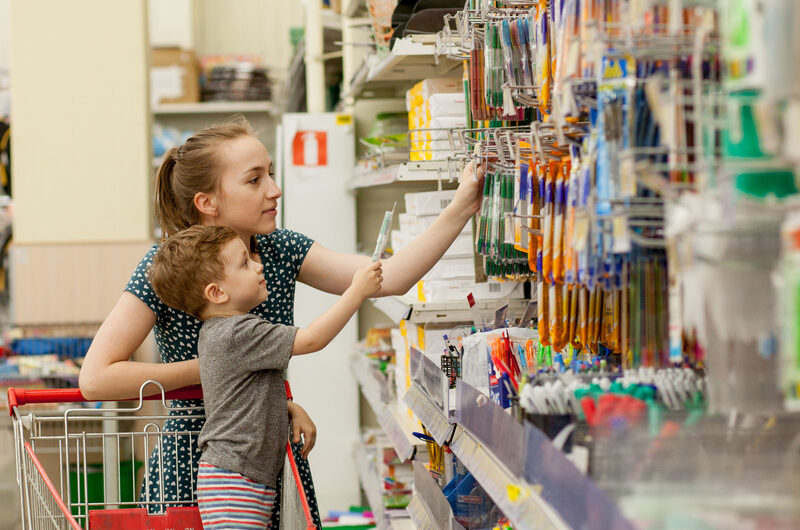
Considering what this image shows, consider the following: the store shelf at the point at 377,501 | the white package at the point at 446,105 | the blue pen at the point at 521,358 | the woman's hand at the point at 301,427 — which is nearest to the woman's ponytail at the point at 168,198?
the woman's hand at the point at 301,427

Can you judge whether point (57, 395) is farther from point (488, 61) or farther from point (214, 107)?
point (214, 107)

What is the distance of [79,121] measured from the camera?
524 cm

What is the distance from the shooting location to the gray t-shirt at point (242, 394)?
1.89 m

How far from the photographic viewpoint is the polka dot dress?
206 cm

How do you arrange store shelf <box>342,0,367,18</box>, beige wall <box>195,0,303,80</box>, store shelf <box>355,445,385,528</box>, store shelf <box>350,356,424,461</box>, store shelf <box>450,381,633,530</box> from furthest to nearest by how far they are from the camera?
beige wall <box>195,0,303,80</box>, store shelf <box>342,0,367,18</box>, store shelf <box>355,445,385,528</box>, store shelf <box>350,356,424,461</box>, store shelf <box>450,381,633,530</box>

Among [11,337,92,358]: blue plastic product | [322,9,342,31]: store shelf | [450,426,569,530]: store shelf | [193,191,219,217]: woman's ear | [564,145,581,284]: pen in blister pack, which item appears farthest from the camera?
[322,9,342,31]: store shelf

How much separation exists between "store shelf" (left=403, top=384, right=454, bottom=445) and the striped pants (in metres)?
0.45

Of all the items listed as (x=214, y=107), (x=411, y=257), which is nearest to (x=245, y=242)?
(x=411, y=257)

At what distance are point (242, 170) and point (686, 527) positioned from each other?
1366 millimetres

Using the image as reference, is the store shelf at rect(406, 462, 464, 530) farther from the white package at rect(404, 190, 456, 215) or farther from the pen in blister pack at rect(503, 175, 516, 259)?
the white package at rect(404, 190, 456, 215)

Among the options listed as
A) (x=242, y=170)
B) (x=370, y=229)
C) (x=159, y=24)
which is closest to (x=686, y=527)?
(x=242, y=170)

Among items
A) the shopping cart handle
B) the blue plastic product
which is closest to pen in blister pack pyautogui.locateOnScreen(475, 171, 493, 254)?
the shopping cart handle

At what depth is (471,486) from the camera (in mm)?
2207

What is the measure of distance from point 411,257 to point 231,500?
0.71m
